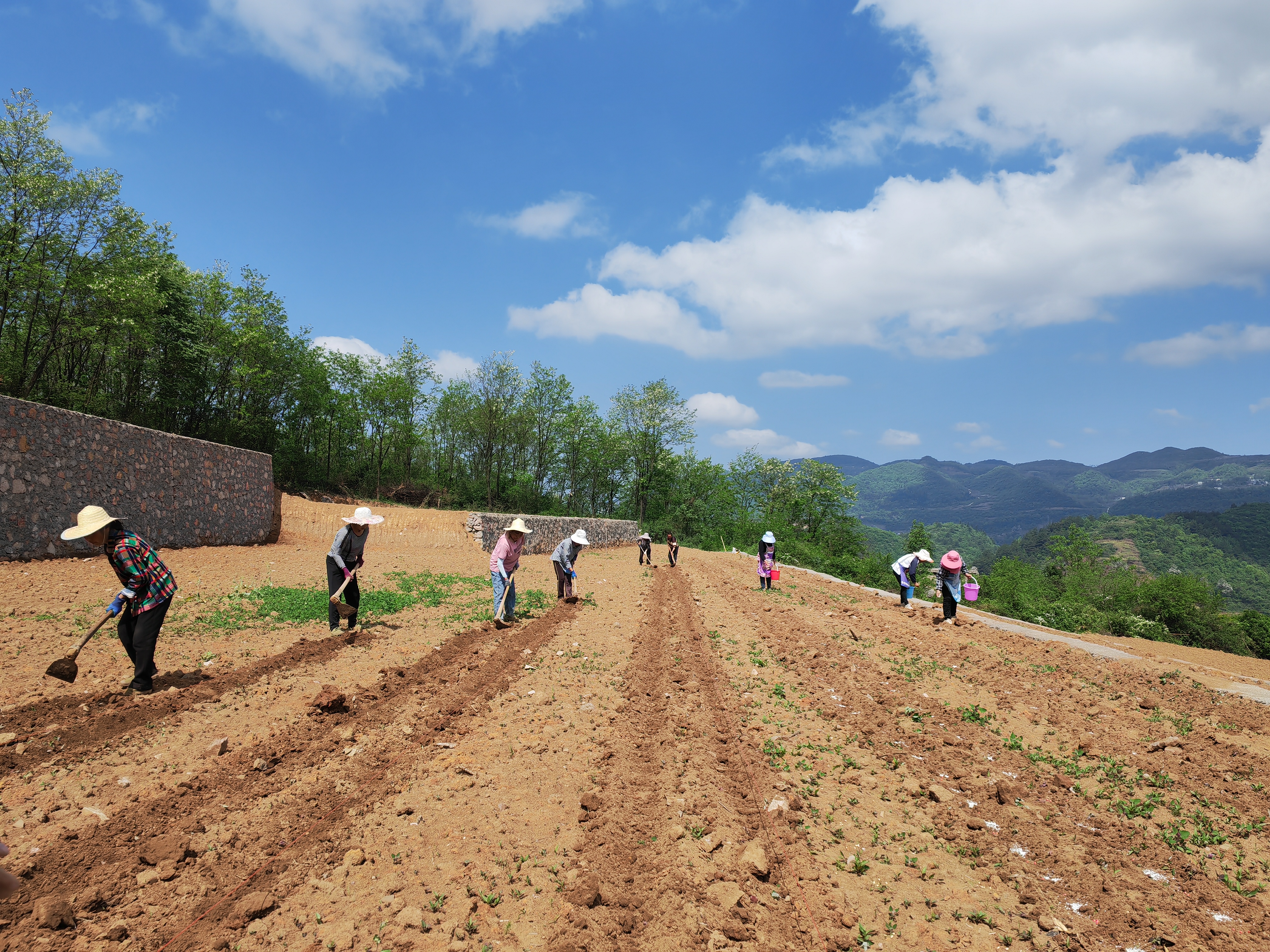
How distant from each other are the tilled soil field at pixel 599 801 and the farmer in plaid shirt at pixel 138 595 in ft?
1.21

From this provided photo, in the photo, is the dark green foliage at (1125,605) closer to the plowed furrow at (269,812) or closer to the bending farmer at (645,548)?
the bending farmer at (645,548)

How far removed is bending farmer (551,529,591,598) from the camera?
12953 mm

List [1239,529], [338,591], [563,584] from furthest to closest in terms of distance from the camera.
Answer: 1. [1239,529]
2. [563,584]
3. [338,591]

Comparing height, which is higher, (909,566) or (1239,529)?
(909,566)

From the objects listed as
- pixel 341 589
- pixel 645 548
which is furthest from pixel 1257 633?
pixel 341 589

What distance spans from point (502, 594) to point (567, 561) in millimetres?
2542

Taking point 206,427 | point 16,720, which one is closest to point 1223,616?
point 16,720

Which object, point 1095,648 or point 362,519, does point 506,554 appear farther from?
point 1095,648

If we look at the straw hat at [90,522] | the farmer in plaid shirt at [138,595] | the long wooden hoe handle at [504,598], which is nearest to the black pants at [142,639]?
the farmer in plaid shirt at [138,595]

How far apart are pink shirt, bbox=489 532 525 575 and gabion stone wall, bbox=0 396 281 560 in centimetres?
918

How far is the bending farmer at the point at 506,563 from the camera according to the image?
34.2 feet

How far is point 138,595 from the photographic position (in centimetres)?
620

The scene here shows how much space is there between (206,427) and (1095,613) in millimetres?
44499

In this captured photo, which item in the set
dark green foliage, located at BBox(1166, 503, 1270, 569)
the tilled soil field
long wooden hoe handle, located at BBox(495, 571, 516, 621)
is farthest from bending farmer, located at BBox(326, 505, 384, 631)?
dark green foliage, located at BBox(1166, 503, 1270, 569)
